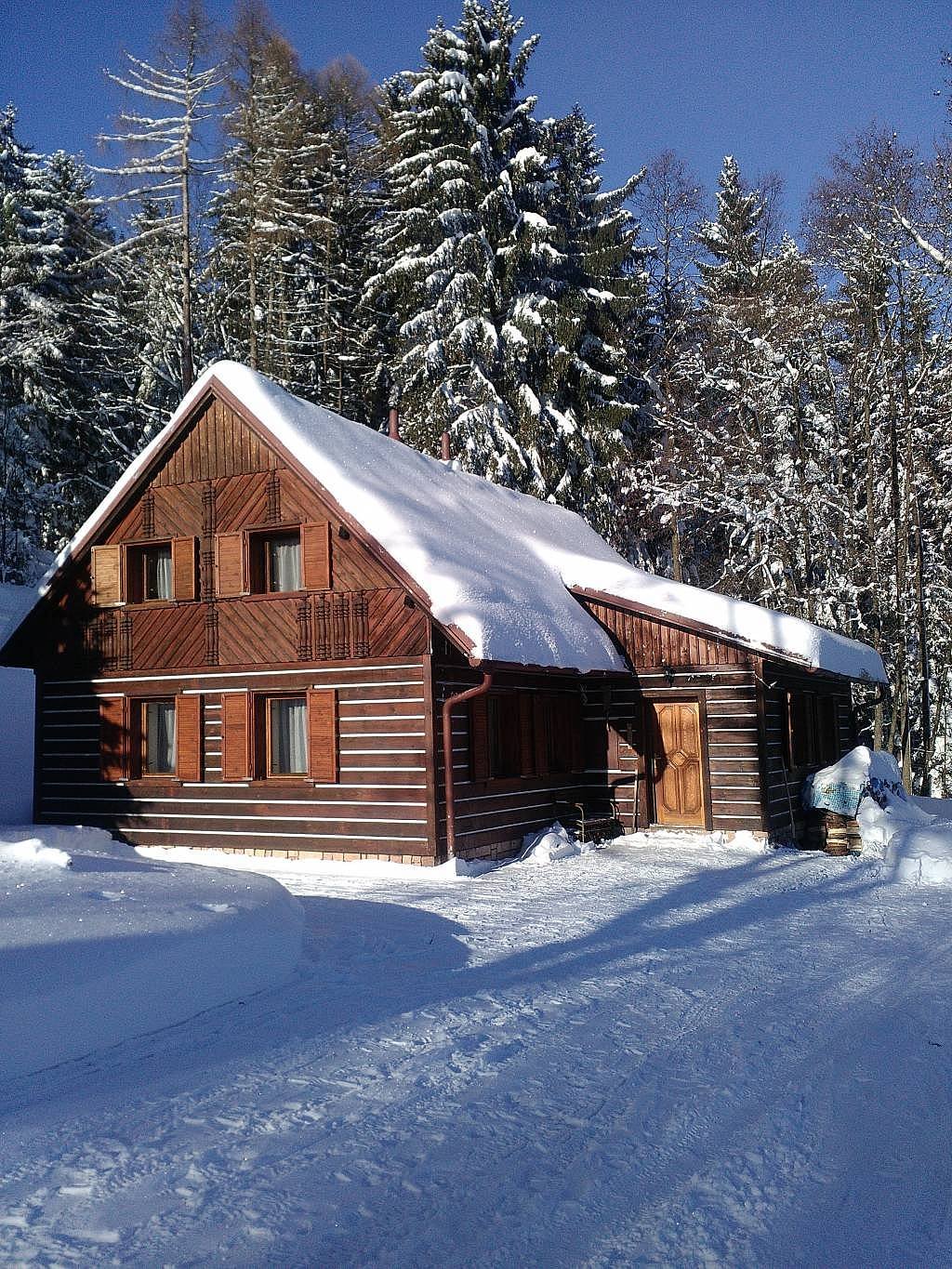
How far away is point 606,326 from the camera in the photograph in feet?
97.2

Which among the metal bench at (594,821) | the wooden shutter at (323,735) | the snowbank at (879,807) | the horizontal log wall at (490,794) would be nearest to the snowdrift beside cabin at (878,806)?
the snowbank at (879,807)

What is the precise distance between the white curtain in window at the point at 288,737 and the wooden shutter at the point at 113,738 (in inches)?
109

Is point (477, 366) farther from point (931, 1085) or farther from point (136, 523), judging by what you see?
point (931, 1085)

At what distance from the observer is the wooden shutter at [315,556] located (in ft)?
48.2

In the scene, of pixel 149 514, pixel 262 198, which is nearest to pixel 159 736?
pixel 149 514

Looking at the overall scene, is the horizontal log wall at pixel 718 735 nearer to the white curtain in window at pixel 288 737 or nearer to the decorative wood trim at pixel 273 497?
the white curtain in window at pixel 288 737

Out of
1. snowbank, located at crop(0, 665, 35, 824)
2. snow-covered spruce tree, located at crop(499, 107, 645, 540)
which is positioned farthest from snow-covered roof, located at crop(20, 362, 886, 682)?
snow-covered spruce tree, located at crop(499, 107, 645, 540)

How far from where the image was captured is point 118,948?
6543 millimetres

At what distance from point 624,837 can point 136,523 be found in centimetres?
925

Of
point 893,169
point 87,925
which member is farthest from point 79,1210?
point 893,169

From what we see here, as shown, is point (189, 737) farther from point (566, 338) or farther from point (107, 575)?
point (566, 338)

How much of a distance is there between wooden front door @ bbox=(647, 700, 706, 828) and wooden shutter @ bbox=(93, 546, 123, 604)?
8761mm

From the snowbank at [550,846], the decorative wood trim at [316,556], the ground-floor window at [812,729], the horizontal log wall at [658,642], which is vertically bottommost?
the snowbank at [550,846]

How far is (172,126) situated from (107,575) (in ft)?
42.2
